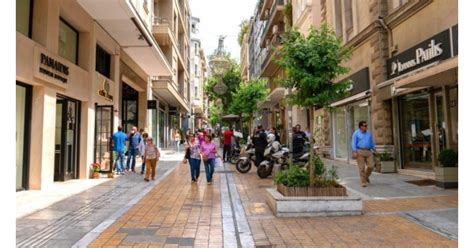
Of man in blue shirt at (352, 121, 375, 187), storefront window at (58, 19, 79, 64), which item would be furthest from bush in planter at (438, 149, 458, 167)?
storefront window at (58, 19, 79, 64)

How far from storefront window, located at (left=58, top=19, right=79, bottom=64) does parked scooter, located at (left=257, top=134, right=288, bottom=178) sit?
705 cm

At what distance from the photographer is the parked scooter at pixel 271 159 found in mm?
12939

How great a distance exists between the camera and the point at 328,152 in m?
21.4

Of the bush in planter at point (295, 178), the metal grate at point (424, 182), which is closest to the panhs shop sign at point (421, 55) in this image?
the metal grate at point (424, 182)

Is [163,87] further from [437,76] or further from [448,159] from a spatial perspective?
[448,159]

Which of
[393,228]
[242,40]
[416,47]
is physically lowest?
[393,228]

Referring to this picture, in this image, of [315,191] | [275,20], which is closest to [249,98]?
[275,20]

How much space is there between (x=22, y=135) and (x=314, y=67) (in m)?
7.38

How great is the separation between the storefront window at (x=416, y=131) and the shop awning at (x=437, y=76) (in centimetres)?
205

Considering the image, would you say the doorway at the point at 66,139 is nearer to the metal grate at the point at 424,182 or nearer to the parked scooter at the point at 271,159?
the parked scooter at the point at 271,159

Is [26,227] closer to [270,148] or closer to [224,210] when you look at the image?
[224,210]

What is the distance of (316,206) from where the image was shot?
7004 mm

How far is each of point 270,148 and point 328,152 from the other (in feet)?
29.8

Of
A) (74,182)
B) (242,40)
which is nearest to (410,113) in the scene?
(74,182)
